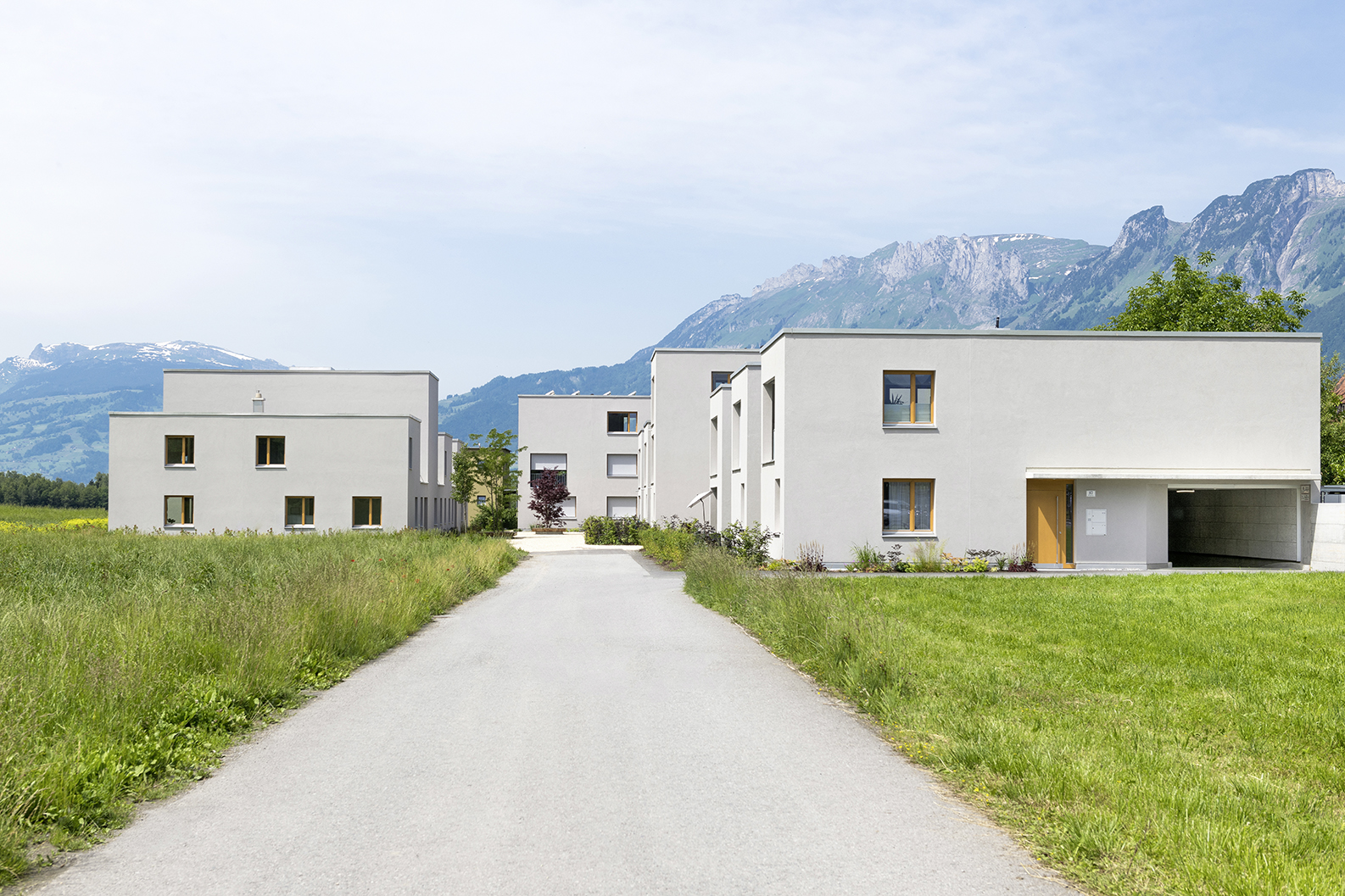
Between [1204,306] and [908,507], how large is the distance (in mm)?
26400

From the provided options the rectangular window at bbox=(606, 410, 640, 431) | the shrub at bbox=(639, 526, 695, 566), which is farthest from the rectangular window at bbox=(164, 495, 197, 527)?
the rectangular window at bbox=(606, 410, 640, 431)

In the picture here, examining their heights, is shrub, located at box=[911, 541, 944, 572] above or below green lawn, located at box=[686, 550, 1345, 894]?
below

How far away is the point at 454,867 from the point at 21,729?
2707 mm

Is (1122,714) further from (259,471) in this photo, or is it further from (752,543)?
(259,471)

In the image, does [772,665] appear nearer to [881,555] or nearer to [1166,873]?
[1166,873]

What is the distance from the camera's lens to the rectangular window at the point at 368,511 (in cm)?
3834

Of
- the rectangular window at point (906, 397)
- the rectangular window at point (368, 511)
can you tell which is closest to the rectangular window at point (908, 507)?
the rectangular window at point (906, 397)

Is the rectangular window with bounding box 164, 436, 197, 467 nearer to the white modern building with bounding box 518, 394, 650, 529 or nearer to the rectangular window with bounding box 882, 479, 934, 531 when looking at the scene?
the white modern building with bounding box 518, 394, 650, 529

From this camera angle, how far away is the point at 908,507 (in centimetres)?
2428

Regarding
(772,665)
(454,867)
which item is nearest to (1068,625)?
(772,665)

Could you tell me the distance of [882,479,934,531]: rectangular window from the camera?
2422 centimetres

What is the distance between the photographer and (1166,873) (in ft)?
13.7

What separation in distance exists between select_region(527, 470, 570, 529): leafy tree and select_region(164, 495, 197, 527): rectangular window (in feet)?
65.5

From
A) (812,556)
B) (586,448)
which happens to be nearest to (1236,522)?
(812,556)
